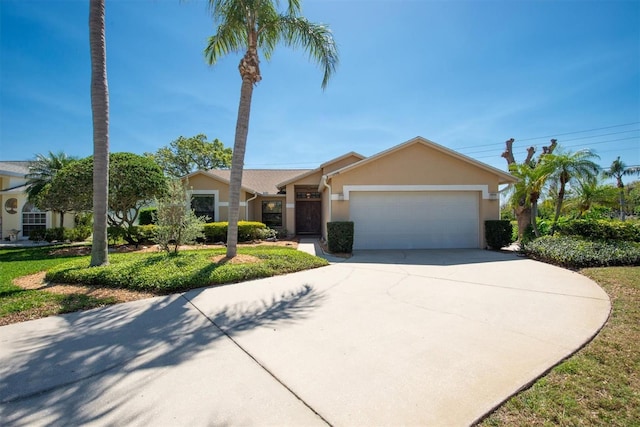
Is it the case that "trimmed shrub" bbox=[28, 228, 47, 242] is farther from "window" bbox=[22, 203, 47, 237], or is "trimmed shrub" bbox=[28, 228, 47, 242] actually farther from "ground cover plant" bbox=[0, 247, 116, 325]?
"ground cover plant" bbox=[0, 247, 116, 325]

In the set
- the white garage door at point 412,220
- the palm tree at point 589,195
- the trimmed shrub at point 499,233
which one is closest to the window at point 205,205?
the white garage door at point 412,220

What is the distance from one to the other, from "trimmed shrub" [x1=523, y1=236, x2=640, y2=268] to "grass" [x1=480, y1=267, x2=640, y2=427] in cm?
511

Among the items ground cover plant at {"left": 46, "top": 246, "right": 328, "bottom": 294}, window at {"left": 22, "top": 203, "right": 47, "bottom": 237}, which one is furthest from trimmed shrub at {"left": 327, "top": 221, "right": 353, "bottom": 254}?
window at {"left": 22, "top": 203, "right": 47, "bottom": 237}

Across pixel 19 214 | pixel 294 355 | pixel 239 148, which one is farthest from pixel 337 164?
pixel 19 214

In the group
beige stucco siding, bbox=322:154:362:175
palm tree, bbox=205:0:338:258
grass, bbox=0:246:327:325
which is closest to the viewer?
grass, bbox=0:246:327:325

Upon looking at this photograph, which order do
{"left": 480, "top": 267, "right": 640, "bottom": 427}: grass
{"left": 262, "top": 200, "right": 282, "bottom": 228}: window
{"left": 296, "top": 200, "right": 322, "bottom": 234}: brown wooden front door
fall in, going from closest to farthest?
{"left": 480, "top": 267, "right": 640, "bottom": 427}: grass, {"left": 296, "top": 200, "right": 322, "bottom": 234}: brown wooden front door, {"left": 262, "top": 200, "right": 282, "bottom": 228}: window

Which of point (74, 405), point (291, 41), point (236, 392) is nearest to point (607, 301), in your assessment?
point (236, 392)

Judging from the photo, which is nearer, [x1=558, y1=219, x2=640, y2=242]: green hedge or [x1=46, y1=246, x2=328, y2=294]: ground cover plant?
[x1=46, y1=246, x2=328, y2=294]: ground cover plant

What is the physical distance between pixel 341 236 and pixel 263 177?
41.2 ft

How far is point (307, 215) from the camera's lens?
1873 centimetres

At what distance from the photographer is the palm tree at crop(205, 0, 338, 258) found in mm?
8211

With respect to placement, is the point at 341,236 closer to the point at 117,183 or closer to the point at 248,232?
the point at 248,232

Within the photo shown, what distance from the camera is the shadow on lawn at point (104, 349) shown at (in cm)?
246

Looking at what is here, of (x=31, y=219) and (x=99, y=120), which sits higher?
(x=99, y=120)
